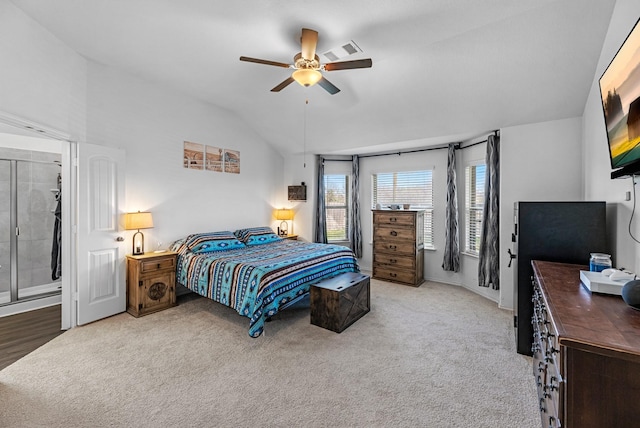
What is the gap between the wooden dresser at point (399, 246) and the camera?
197 inches

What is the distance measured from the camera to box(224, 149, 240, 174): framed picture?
5277mm

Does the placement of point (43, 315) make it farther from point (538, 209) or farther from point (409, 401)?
point (538, 209)

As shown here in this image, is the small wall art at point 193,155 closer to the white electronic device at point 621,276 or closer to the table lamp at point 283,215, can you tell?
the table lamp at point 283,215

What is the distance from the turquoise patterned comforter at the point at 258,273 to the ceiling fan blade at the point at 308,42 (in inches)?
88.6

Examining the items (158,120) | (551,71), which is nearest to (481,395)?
(551,71)

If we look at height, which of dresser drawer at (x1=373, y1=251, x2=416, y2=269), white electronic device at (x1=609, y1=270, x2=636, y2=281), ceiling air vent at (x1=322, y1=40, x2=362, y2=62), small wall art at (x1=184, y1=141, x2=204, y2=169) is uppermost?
ceiling air vent at (x1=322, y1=40, x2=362, y2=62)

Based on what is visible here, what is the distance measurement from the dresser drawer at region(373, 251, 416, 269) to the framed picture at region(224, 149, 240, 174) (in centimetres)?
313

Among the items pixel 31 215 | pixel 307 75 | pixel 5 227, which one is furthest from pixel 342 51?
pixel 5 227

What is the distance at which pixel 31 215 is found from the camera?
411 cm

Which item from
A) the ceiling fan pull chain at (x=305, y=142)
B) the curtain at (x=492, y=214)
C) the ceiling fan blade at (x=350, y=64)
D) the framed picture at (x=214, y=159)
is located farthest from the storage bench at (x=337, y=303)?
the framed picture at (x=214, y=159)

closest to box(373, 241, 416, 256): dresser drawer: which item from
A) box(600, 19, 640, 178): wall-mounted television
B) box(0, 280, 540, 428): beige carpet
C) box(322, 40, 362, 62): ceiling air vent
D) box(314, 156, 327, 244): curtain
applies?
box(314, 156, 327, 244): curtain

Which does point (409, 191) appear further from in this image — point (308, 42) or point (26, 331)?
point (26, 331)

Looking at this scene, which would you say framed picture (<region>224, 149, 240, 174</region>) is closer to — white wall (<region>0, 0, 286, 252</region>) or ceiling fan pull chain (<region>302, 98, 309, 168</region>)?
white wall (<region>0, 0, 286, 252</region>)

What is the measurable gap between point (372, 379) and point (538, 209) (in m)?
2.05
